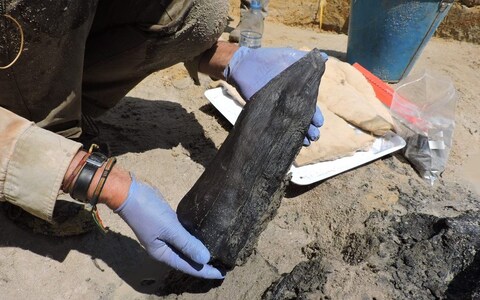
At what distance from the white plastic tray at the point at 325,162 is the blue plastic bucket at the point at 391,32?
1124mm

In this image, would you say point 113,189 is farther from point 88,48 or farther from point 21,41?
point 88,48

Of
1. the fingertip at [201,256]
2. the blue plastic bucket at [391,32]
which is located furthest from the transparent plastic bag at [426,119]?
the fingertip at [201,256]

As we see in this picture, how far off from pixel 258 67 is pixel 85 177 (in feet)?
3.32

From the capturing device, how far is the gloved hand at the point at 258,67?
85.0 inches

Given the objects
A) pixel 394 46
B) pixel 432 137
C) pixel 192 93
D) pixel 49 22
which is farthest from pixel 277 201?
pixel 394 46

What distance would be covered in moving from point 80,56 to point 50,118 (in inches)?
10.9

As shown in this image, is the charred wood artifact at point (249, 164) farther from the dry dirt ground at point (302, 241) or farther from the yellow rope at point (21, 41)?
the yellow rope at point (21, 41)

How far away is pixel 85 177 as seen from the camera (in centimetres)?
154

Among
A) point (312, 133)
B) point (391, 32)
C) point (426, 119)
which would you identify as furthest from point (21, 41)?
point (391, 32)

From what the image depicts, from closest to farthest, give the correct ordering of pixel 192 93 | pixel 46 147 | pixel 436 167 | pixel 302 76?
pixel 46 147 < pixel 302 76 < pixel 436 167 < pixel 192 93

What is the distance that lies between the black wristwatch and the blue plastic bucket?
103 inches

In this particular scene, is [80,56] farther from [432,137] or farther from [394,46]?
[394,46]

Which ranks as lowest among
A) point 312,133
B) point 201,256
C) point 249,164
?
point 201,256

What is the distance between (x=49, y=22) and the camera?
1559mm
